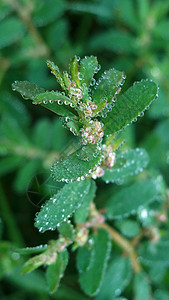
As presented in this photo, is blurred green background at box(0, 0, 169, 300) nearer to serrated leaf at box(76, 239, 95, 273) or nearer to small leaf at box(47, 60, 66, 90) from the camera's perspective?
serrated leaf at box(76, 239, 95, 273)

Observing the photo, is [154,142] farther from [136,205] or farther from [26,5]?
[26,5]

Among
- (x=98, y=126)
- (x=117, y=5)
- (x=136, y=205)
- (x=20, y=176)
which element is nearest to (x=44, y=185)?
(x=98, y=126)

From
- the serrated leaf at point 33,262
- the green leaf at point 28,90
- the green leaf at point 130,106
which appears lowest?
the serrated leaf at point 33,262

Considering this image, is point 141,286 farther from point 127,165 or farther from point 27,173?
point 27,173

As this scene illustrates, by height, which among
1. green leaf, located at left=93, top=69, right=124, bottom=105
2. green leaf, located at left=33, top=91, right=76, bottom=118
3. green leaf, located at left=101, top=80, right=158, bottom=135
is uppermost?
green leaf, located at left=33, top=91, right=76, bottom=118

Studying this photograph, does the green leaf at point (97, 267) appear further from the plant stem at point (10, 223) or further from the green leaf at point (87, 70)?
the plant stem at point (10, 223)

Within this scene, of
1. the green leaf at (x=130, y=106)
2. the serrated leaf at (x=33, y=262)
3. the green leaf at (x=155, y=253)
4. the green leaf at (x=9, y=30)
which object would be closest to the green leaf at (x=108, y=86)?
the green leaf at (x=130, y=106)

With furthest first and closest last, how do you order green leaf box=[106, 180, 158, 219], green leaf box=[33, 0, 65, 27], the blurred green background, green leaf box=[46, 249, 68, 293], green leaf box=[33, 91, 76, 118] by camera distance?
green leaf box=[33, 0, 65, 27]
the blurred green background
green leaf box=[106, 180, 158, 219]
green leaf box=[46, 249, 68, 293]
green leaf box=[33, 91, 76, 118]

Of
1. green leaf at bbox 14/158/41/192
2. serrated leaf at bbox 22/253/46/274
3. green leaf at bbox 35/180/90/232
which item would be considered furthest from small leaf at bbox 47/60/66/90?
green leaf at bbox 14/158/41/192

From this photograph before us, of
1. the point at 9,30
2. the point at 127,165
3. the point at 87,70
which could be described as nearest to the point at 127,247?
the point at 127,165
